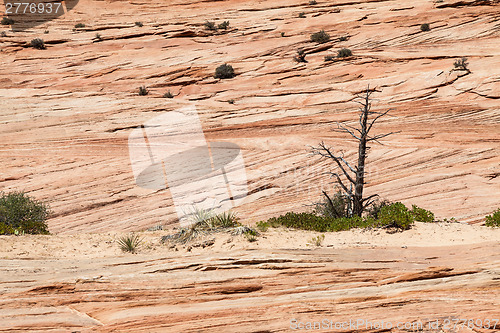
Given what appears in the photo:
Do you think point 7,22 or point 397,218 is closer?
point 397,218

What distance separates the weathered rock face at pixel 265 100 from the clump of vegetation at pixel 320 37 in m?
0.48

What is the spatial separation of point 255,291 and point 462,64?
19.2 m

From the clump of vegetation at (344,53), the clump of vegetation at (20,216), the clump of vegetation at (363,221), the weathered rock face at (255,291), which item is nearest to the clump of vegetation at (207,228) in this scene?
the clump of vegetation at (363,221)

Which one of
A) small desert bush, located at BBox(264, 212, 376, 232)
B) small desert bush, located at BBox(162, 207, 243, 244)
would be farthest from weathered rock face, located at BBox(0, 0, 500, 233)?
small desert bush, located at BBox(162, 207, 243, 244)

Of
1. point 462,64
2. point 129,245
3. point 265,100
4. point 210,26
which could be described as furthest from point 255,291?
point 210,26

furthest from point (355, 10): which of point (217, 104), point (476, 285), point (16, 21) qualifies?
point (476, 285)

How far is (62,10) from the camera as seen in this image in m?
38.1

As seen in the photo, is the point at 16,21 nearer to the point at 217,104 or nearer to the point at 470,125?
the point at 217,104

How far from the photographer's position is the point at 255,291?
22.3 ft

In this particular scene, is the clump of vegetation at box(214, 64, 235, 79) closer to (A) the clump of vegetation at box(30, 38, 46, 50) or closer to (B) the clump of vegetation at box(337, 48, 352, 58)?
(B) the clump of vegetation at box(337, 48, 352, 58)

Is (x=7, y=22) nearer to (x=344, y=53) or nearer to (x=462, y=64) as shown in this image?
(x=344, y=53)

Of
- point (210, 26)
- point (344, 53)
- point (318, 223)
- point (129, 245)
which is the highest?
point (210, 26)

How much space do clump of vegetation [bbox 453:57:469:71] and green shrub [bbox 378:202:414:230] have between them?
1394 cm

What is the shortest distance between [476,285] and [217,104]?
17.8 meters
